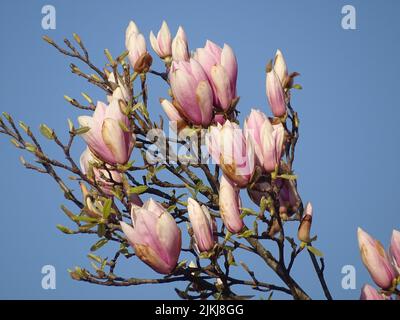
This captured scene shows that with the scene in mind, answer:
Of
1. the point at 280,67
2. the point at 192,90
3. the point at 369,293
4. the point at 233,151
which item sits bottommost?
the point at 369,293

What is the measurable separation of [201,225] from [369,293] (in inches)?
23.1

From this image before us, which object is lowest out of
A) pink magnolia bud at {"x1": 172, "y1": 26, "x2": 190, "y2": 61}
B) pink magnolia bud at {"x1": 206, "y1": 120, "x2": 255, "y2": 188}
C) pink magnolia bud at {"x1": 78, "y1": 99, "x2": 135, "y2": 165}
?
pink magnolia bud at {"x1": 206, "y1": 120, "x2": 255, "y2": 188}

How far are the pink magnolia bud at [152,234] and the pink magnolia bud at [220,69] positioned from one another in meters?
0.48

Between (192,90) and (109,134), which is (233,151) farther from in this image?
(109,134)

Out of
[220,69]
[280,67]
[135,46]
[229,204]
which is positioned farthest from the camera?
[135,46]

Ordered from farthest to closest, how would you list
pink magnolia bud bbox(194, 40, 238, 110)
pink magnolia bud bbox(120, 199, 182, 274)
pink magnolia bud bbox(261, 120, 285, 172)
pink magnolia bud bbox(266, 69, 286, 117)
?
pink magnolia bud bbox(266, 69, 286, 117) → pink magnolia bud bbox(194, 40, 238, 110) → pink magnolia bud bbox(261, 120, 285, 172) → pink magnolia bud bbox(120, 199, 182, 274)

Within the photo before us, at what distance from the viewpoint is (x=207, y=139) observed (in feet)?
6.62

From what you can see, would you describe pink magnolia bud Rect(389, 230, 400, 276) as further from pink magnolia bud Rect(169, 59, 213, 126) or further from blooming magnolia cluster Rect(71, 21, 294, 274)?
pink magnolia bud Rect(169, 59, 213, 126)

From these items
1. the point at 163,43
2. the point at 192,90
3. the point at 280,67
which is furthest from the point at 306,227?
the point at 163,43

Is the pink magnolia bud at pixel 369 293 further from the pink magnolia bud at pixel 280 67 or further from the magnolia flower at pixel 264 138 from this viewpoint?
the pink magnolia bud at pixel 280 67

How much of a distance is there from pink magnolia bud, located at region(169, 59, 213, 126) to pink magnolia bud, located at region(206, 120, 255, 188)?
0.14 metres

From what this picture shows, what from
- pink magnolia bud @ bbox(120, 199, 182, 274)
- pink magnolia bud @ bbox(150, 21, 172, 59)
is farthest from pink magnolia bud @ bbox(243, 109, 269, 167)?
pink magnolia bud @ bbox(150, 21, 172, 59)

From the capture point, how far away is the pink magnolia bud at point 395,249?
2021 millimetres

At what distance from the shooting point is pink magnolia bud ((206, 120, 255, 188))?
1937mm
